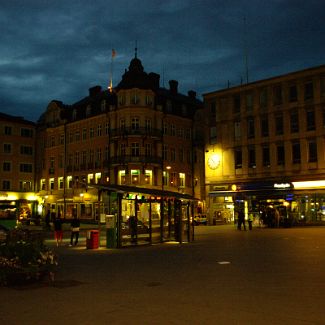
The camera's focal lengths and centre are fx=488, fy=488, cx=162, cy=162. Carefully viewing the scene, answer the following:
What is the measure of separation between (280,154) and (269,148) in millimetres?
1366

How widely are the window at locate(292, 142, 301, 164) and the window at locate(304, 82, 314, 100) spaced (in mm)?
4582

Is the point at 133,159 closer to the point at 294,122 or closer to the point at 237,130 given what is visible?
the point at 237,130

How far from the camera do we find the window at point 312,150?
46188 mm

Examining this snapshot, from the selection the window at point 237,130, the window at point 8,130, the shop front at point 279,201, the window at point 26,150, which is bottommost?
the shop front at point 279,201

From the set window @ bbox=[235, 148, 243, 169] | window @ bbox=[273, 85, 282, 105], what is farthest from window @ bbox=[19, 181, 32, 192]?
window @ bbox=[273, 85, 282, 105]

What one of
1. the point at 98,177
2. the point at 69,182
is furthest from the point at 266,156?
the point at 69,182

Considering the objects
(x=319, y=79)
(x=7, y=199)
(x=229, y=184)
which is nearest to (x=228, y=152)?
(x=229, y=184)

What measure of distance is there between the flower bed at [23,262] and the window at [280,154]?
39.0 metres

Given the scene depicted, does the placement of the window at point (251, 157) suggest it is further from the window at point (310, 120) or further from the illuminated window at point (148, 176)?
the illuminated window at point (148, 176)

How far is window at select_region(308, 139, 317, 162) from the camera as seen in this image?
46188mm

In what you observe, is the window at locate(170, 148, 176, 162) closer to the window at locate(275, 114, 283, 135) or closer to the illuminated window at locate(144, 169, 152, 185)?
the illuminated window at locate(144, 169, 152, 185)

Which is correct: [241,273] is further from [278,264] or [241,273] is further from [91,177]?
[91,177]

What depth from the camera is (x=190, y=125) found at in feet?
222

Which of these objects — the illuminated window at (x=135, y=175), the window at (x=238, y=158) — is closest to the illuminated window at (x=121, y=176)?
the illuminated window at (x=135, y=175)
